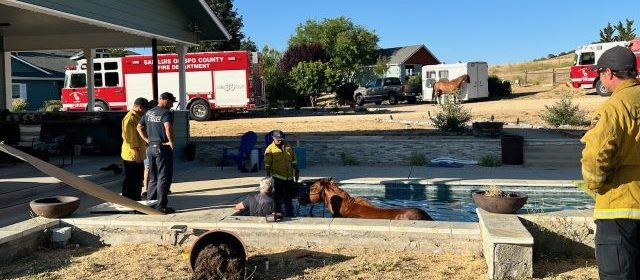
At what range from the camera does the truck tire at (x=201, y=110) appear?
23.4 meters

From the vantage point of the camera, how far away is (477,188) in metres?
8.62

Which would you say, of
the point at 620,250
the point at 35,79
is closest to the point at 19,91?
the point at 35,79

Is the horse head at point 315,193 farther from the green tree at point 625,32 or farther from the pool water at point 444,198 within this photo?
the green tree at point 625,32

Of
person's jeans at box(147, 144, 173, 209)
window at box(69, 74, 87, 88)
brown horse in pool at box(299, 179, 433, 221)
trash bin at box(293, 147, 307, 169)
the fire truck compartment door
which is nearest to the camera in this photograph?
brown horse in pool at box(299, 179, 433, 221)

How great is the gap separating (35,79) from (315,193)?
34.0m

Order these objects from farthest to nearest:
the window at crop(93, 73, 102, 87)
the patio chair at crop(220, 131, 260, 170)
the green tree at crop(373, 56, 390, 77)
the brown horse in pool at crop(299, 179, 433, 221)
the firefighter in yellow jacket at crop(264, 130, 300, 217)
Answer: the green tree at crop(373, 56, 390, 77) < the window at crop(93, 73, 102, 87) < the patio chair at crop(220, 131, 260, 170) < the firefighter in yellow jacket at crop(264, 130, 300, 217) < the brown horse in pool at crop(299, 179, 433, 221)

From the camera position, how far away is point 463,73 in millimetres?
31141

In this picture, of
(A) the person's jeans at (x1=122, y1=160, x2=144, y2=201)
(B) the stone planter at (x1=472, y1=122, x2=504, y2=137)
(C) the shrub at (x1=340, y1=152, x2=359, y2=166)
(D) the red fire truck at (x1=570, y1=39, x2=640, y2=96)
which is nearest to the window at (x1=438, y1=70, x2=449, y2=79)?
(D) the red fire truck at (x1=570, y1=39, x2=640, y2=96)

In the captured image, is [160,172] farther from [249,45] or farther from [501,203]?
[249,45]

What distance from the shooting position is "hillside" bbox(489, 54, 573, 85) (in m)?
43.7

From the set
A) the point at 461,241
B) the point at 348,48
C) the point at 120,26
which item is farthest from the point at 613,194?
the point at 348,48

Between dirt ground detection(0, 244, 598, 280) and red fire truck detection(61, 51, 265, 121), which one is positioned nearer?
dirt ground detection(0, 244, 598, 280)

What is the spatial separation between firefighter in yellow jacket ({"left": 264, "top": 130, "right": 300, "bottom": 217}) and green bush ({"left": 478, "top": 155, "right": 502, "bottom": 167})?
530cm

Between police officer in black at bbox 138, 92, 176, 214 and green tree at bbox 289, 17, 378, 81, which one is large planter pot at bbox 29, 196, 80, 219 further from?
green tree at bbox 289, 17, 378, 81
